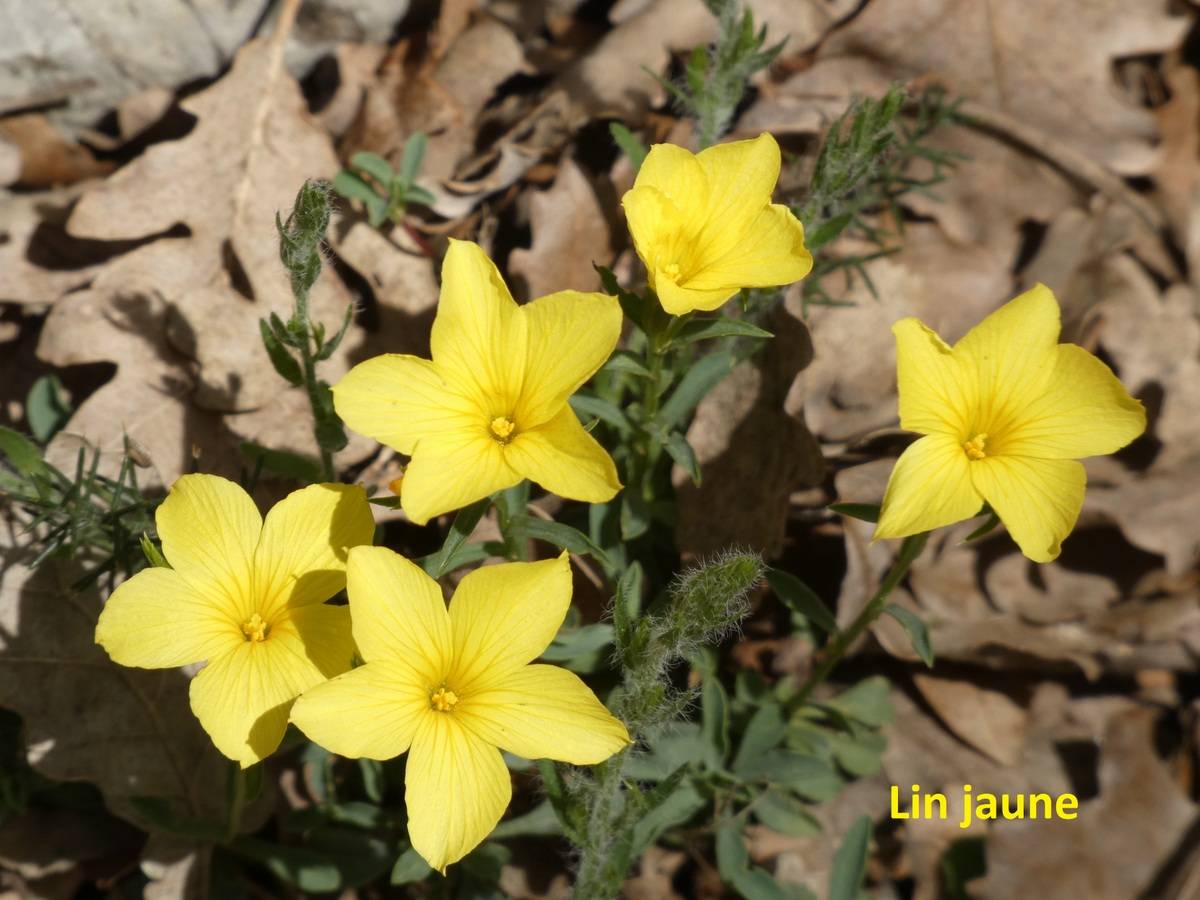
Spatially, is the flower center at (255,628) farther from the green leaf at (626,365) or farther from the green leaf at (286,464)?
the green leaf at (626,365)

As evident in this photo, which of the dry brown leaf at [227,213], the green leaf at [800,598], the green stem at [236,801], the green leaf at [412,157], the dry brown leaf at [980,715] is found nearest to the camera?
the green stem at [236,801]

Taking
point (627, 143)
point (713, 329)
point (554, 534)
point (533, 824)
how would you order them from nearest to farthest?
point (713, 329) → point (554, 534) → point (533, 824) → point (627, 143)

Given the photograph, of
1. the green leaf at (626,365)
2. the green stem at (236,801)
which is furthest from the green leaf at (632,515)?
the green stem at (236,801)

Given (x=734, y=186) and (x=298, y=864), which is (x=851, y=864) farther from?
(x=734, y=186)

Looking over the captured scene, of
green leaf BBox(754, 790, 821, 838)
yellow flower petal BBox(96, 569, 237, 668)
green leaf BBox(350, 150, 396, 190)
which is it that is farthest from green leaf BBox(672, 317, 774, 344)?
green leaf BBox(754, 790, 821, 838)

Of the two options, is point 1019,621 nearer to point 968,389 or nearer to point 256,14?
point 968,389

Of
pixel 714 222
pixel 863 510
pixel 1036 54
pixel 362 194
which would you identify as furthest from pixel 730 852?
pixel 1036 54
